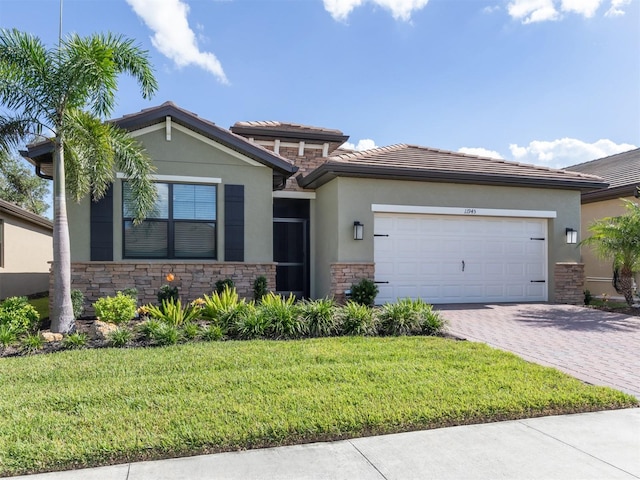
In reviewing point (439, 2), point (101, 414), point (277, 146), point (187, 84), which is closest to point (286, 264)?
point (277, 146)

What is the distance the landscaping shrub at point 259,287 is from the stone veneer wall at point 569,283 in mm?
8506

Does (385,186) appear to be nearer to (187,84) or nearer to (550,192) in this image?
(550,192)

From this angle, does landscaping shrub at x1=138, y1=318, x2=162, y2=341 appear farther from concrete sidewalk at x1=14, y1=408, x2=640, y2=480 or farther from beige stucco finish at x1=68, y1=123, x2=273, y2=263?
concrete sidewalk at x1=14, y1=408, x2=640, y2=480

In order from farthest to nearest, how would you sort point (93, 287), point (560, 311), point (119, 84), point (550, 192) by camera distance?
point (550, 192) < point (560, 311) < point (93, 287) < point (119, 84)

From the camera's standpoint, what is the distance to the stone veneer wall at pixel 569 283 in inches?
486

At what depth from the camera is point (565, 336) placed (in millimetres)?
7812

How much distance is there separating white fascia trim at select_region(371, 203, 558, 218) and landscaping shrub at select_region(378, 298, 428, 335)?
12.5ft

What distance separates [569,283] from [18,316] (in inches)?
533

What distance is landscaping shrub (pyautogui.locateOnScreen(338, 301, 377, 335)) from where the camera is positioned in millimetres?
7578

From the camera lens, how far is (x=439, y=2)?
10.3 meters

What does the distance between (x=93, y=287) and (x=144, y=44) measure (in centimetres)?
548

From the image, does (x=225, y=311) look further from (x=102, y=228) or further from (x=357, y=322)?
(x=102, y=228)

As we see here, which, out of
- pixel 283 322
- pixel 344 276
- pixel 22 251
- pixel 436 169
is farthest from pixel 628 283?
pixel 22 251

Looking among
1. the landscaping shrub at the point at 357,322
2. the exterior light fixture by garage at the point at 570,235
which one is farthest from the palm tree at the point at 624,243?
the landscaping shrub at the point at 357,322
